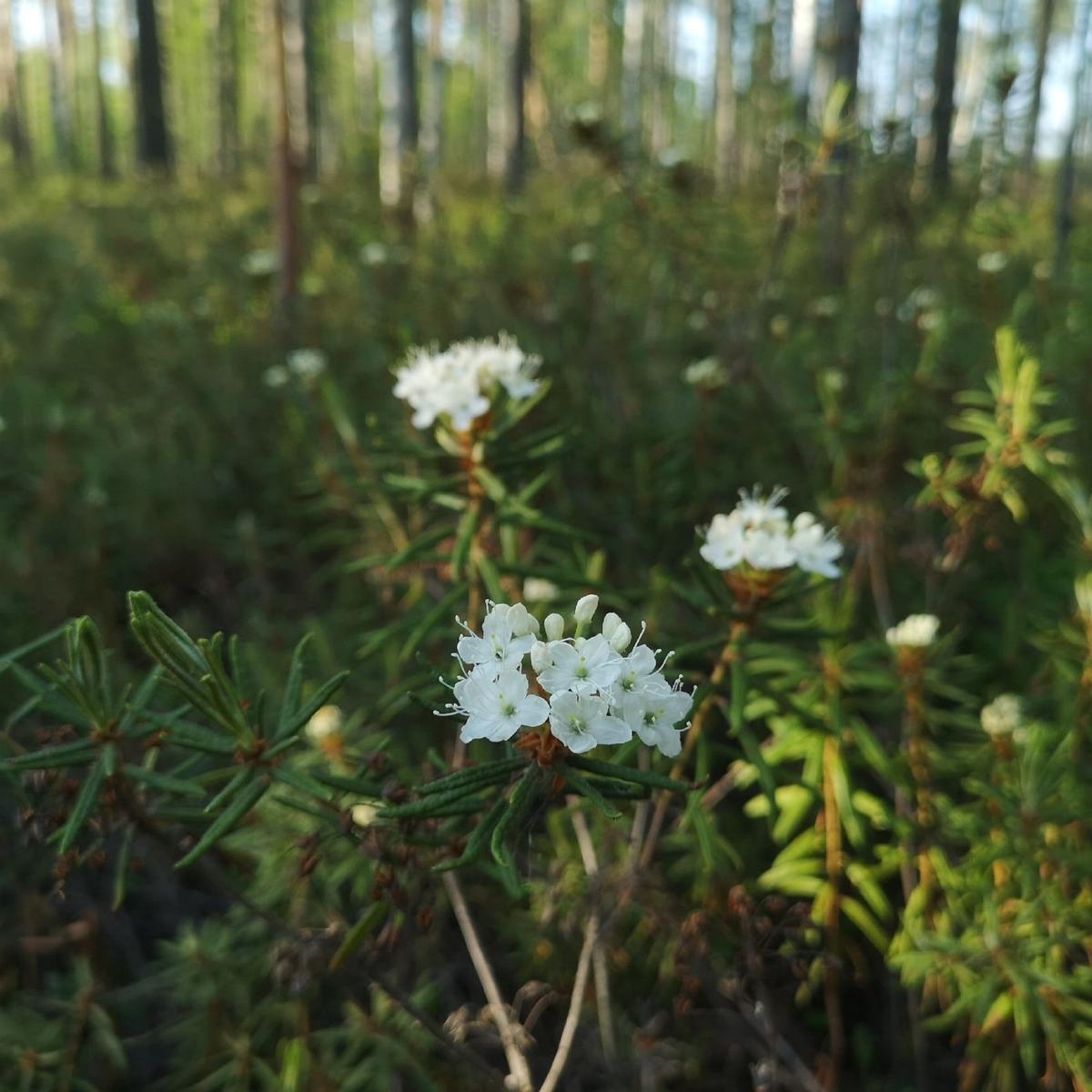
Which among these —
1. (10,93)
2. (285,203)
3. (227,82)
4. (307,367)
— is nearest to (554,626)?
(307,367)

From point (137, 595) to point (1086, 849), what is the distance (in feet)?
6.52

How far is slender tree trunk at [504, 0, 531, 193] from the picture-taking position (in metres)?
11.5

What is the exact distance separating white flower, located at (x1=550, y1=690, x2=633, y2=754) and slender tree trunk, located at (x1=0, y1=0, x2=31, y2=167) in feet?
58.8

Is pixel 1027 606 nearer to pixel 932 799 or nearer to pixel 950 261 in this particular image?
pixel 932 799

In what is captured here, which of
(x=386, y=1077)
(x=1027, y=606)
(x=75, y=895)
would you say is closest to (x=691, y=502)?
(x=1027, y=606)

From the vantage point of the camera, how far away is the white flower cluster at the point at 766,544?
1573 millimetres

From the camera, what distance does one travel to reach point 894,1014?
2.25 metres

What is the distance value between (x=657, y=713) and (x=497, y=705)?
0.64ft

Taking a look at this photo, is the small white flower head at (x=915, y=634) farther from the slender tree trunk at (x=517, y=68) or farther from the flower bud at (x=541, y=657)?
the slender tree trunk at (x=517, y=68)

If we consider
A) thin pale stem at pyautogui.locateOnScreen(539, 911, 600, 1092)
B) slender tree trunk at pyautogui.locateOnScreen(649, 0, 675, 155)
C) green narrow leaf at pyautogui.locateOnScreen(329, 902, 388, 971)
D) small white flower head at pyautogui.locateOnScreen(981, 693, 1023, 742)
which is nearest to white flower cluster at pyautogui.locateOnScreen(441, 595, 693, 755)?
Answer: green narrow leaf at pyautogui.locateOnScreen(329, 902, 388, 971)

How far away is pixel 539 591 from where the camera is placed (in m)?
2.12

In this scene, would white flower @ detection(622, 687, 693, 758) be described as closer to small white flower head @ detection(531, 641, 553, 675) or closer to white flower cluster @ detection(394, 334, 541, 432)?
small white flower head @ detection(531, 641, 553, 675)

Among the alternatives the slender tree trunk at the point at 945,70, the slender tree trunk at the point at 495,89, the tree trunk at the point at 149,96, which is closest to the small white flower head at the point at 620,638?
the slender tree trunk at the point at 945,70

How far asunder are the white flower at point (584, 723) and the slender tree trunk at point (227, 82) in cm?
1812
